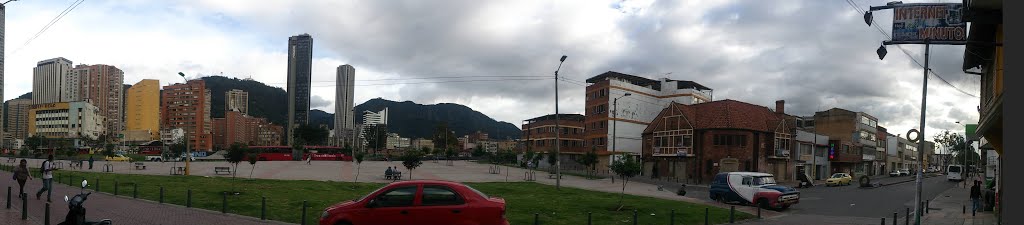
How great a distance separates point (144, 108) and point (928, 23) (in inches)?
7743

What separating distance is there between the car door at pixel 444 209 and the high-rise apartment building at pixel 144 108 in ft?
622

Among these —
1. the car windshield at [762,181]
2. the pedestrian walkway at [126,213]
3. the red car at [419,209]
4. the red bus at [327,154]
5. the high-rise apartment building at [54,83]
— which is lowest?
the red bus at [327,154]

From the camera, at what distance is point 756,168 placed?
2153 inches

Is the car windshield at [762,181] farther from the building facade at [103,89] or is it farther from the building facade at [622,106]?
the building facade at [103,89]

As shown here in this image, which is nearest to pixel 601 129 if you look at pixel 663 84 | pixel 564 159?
pixel 564 159

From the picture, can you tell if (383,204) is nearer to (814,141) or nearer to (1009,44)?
(1009,44)

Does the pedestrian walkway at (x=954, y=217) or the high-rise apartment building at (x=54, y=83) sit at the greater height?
the high-rise apartment building at (x=54, y=83)

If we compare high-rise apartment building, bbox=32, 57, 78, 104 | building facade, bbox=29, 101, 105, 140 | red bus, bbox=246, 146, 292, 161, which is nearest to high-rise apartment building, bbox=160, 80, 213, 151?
building facade, bbox=29, 101, 105, 140

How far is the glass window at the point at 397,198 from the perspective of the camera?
11.6 metres

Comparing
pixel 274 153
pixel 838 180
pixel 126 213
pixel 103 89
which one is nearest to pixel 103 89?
pixel 103 89

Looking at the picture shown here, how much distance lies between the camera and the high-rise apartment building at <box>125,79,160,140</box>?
170375mm

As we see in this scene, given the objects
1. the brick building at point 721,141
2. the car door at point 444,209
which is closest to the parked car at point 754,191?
the car door at point 444,209

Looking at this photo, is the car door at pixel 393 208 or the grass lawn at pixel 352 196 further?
the grass lawn at pixel 352 196

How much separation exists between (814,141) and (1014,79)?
7053 centimetres
